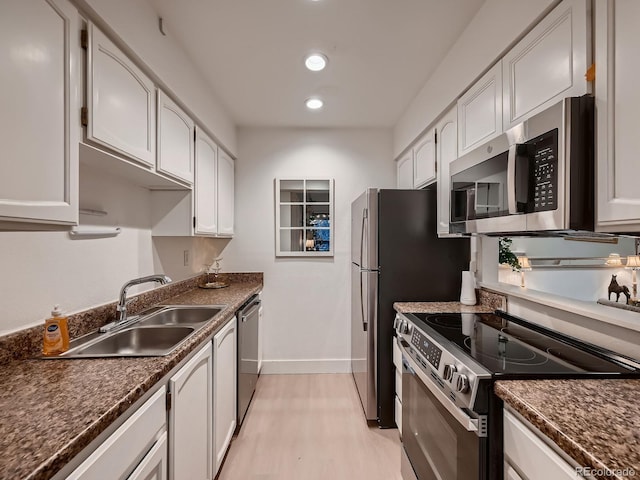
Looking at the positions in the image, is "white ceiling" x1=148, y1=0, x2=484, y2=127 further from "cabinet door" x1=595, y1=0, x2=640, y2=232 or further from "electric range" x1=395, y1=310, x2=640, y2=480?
"electric range" x1=395, y1=310, x2=640, y2=480

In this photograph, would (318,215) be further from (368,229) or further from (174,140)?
(174,140)

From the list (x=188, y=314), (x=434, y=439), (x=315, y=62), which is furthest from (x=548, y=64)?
(x=188, y=314)

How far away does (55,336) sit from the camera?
1.19 m

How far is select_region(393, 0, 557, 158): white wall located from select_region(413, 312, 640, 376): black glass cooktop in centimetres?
127

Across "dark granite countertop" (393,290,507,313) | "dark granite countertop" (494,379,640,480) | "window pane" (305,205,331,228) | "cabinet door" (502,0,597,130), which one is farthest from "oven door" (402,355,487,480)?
"window pane" (305,205,331,228)

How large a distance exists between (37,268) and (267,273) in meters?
2.11

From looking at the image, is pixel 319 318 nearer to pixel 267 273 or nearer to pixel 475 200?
pixel 267 273

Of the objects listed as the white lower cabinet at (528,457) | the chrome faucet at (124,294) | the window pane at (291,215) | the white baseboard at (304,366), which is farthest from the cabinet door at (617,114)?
the white baseboard at (304,366)

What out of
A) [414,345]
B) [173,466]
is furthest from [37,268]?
[414,345]

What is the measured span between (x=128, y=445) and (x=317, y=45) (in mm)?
2103

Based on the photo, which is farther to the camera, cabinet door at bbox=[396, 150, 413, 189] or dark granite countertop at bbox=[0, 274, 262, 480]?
cabinet door at bbox=[396, 150, 413, 189]

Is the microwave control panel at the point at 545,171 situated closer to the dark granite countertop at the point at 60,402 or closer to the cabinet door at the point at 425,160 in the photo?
the cabinet door at the point at 425,160

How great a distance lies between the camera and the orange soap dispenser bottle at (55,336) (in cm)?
118

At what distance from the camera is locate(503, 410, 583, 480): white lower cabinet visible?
733 mm
